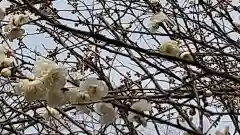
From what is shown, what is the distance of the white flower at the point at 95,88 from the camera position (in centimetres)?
128

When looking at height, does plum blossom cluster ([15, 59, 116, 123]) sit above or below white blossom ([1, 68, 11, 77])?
below

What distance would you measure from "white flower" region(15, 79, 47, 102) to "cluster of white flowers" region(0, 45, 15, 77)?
5 cm

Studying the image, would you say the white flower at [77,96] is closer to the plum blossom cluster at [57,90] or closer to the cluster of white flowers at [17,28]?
the plum blossom cluster at [57,90]

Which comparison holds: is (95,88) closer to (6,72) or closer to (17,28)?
(6,72)

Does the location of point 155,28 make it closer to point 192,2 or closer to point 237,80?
point 237,80

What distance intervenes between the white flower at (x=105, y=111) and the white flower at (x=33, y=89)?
0.59 ft

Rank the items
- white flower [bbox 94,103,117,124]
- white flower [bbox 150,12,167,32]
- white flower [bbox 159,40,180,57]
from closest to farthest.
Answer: white flower [bbox 94,103,117,124] → white flower [bbox 159,40,180,57] → white flower [bbox 150,12,167,32]

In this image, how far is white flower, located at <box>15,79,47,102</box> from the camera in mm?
1226

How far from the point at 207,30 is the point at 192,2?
16.1 inches

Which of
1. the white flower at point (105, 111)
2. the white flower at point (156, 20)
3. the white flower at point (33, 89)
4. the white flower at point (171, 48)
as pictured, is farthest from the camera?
the white flower at point (156, 20)

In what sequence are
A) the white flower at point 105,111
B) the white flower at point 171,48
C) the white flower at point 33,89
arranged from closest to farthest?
the white flower at point 33,89 → the white flower at point 105,111 → the white flower at point 171,48

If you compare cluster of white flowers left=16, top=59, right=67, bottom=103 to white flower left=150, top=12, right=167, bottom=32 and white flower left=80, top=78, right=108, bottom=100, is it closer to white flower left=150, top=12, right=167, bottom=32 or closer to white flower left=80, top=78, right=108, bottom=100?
white flower left=80, top=78, right=108, bottom=100

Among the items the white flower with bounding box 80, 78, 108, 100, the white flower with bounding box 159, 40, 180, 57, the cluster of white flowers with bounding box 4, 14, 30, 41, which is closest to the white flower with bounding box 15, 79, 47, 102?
the white flower with bounding box 80, 78, 108, 100

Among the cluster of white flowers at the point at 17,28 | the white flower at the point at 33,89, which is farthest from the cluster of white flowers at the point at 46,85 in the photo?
the cluster of white flowers at the point at 17,28
